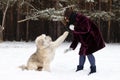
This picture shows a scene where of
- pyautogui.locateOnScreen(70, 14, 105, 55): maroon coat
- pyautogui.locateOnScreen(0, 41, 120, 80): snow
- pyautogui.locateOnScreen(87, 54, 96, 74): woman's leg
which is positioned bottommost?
pyautogui.locateOnScreen(0, 41, 120, 80): snow

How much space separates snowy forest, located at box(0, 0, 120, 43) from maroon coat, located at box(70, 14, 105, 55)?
20.8 ft

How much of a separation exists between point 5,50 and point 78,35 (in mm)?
5060

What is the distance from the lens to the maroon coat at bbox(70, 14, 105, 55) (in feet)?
29.0

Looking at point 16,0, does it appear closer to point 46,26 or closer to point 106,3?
point 46,26

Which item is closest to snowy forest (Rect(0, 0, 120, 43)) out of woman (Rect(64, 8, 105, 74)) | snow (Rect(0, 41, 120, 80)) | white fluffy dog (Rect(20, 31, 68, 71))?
snow (Rect(0, 41, 120, 80))

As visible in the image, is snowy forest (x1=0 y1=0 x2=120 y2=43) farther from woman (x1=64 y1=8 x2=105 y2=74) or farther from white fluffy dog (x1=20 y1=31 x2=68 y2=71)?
woman (x1=64 y1=8 x2=105 y2=74)

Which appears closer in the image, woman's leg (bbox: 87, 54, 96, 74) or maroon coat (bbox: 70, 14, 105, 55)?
maroon coat (bbox: 70, 14, 105, 55)

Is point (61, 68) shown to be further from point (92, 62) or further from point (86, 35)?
point (86, 35)

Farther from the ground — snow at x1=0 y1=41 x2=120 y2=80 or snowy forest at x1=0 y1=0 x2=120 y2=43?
snowy forest at x1=0 y1=0 x2=120 y2=43

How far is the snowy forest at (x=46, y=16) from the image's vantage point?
52.9 ft

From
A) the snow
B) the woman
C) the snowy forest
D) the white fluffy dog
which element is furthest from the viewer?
the snowy forest

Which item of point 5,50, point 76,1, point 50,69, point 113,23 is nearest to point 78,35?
point 50,69

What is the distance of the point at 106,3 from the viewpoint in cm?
1683

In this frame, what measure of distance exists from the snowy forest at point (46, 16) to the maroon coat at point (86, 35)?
20.8ft
